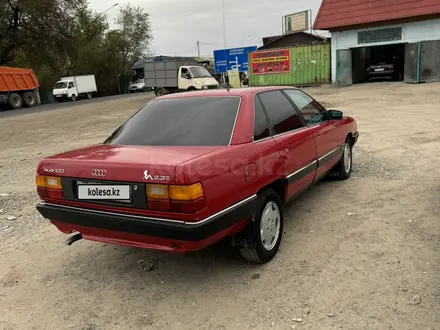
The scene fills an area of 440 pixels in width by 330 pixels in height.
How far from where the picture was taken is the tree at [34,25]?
3022cm

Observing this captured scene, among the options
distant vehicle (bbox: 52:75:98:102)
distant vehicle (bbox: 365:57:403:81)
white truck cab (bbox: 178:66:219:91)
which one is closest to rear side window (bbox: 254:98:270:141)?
distant vehicle (bbox: 365:57:403:81)

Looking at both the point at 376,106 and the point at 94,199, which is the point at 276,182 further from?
the point at 376,106

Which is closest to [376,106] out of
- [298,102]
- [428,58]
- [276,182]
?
[428,58]

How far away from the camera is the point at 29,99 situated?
30.6 m

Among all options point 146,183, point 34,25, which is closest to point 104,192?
point 146,183

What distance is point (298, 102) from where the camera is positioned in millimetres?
4457

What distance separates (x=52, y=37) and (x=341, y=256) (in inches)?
1340

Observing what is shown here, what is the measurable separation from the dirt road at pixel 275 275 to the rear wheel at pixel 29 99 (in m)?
28.0

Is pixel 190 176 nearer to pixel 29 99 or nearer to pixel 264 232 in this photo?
pixel 264 232

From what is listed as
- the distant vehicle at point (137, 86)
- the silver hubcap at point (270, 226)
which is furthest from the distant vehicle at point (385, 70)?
the distant vehicle at point (137, 86)

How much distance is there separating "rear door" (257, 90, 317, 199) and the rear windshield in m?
0.46

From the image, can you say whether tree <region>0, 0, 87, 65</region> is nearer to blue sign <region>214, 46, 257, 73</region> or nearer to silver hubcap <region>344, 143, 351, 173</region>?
blue sign <region>214, 46, 257, 73</region>

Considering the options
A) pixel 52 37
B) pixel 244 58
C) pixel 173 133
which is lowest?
pixel 173 133

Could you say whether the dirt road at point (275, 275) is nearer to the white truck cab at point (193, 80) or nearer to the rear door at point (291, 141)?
the rear door at point (291, 141)
